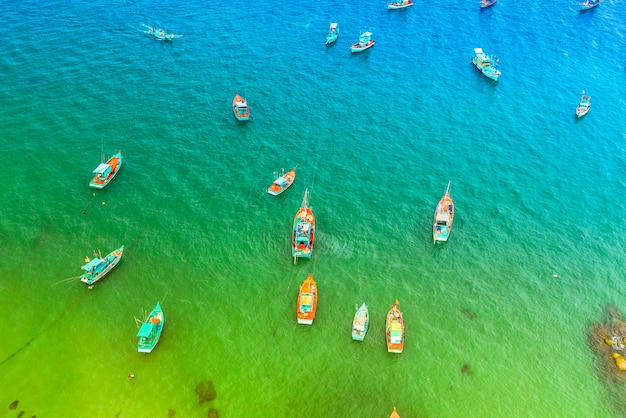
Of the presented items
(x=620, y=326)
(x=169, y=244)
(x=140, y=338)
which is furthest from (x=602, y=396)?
(x=169, y=244)

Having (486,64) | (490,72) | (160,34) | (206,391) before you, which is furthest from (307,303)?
(160,34)

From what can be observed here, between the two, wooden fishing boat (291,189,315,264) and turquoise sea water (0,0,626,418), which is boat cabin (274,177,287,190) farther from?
wooden fishing boat (291,189,315,264)

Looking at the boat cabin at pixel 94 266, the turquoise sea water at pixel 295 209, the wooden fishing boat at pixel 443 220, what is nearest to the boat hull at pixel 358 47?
the turquoise sea water at pixel 295 209

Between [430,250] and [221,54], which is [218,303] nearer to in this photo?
[430,250]

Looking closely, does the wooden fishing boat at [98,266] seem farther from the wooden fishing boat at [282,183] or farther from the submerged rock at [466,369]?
the submerged rock at [466,369]

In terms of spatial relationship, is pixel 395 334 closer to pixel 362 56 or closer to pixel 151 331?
pixel 151 331
